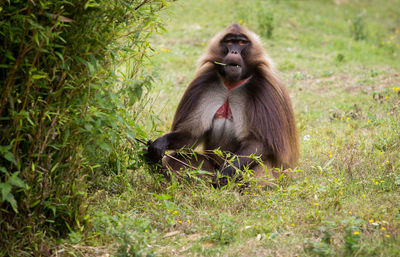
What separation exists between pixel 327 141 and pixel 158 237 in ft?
11.4

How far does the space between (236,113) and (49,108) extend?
8.17 feet

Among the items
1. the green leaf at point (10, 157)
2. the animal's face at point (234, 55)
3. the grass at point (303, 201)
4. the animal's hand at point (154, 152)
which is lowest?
the grass at point (303, 201)

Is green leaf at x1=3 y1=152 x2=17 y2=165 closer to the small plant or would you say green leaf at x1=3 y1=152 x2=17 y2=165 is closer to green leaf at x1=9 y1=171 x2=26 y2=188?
green leaf at x1=9 y1=171 x2=26 y2=188

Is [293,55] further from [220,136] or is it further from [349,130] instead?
[220,136]

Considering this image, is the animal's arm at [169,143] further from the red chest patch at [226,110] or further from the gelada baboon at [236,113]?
the red chest patch at [226,110]

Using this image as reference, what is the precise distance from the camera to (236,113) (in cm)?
541

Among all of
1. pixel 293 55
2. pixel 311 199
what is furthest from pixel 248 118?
pixel 293 55

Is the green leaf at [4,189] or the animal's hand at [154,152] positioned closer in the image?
the green leaf at [4,189]

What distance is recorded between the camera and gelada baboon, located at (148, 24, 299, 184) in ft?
16.9

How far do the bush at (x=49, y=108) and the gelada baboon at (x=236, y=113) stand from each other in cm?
160

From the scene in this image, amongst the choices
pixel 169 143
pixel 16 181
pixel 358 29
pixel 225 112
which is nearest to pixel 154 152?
pixel 169 143

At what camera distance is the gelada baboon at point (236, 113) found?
203 inches

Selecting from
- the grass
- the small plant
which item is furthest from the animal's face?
the small plant

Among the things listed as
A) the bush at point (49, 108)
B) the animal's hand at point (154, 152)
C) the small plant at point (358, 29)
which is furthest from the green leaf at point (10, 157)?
the small plant at point (358, 29)
